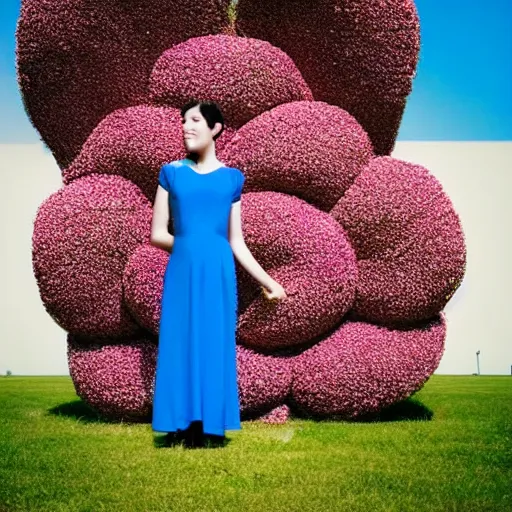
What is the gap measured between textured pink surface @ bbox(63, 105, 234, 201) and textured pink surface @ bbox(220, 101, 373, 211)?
12.6 inches

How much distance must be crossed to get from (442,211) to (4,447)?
12.6ft

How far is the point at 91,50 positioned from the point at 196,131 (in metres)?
2.13

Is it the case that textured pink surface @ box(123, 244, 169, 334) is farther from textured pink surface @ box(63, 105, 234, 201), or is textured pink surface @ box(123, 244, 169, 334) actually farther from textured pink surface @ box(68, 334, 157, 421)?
textured pink surface @ box(63, 105, 234, 201)

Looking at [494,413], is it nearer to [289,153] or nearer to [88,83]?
[289,153]

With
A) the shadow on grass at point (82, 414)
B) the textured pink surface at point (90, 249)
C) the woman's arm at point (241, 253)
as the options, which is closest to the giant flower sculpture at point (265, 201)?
the textured pink surface at point (90, 249)

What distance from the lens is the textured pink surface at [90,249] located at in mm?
5936

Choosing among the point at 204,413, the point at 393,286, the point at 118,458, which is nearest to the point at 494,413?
the point at 393,286

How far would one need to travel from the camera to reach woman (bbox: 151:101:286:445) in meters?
4.41

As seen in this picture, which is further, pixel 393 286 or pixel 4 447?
pixel 393 286

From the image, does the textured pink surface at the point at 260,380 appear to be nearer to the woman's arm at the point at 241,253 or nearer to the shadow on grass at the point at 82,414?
the shadow on grass at the point at 82,414

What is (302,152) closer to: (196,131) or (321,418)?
(196,131)

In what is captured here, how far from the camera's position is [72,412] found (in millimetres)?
7039

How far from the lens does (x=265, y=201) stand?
5891 mm

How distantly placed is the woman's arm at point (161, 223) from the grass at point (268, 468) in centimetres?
128
